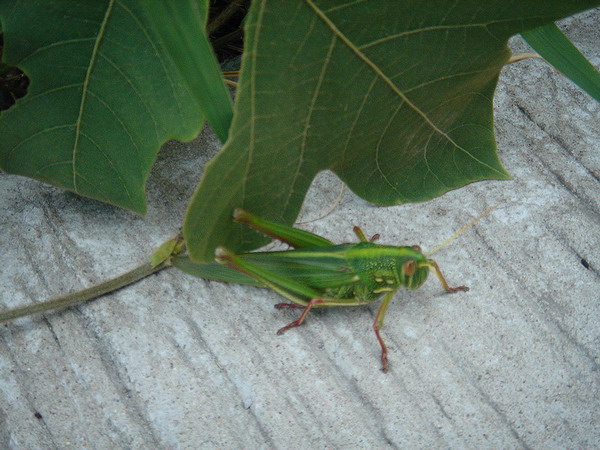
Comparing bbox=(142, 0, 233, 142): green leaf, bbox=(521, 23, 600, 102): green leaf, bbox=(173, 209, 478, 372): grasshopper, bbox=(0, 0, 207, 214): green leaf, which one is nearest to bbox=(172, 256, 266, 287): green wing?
bbox=(173, 209, 478, 372): grasshopper

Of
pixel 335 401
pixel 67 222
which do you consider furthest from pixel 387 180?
pixel 67 222

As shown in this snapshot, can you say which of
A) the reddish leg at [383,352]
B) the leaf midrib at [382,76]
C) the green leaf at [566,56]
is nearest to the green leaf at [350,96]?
the leaf midrib at [382,76]

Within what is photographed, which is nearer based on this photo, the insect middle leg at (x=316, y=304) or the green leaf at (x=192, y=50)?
the green leaf at (x=192, y=50)

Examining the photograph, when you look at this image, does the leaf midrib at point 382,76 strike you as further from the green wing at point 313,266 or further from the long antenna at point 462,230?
the green wing at point 313,266

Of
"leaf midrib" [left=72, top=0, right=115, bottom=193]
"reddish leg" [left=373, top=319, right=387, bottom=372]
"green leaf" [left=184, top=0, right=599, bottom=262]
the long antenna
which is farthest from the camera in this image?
the long antenna

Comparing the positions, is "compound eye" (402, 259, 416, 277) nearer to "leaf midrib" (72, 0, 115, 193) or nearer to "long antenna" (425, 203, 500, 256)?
"long antenna" (425, 203, 500, 256)

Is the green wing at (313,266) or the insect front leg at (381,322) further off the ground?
the green wing at (313,266)

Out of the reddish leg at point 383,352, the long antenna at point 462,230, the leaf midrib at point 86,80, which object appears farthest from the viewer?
the long antenna at point 462,230

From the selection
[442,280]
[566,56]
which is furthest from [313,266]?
[566,56]

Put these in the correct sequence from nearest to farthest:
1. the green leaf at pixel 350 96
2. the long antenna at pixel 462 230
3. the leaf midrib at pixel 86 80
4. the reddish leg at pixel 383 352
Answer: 1. the green leaf at pixel 350 96
2. the leaf midrib at pixel 86 80
3. the reddish leg at pixel 383 352
4. the long antenna at pixel 462 230
